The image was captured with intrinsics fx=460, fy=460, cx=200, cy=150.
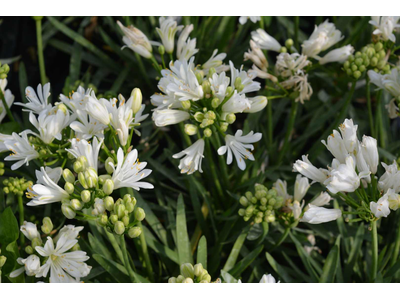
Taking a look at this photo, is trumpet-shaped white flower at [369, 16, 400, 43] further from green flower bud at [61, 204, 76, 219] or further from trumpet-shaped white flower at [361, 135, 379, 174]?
green flower bud at [61, 204, 76, 219]

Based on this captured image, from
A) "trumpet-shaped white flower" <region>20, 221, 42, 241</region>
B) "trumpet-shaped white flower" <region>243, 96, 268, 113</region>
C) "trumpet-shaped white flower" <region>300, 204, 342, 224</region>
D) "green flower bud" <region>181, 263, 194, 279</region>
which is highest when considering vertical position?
"trumpet-shaped white flower" <region>243, 96, 268, 113</region>

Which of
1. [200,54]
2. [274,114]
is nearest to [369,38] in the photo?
[274,114]

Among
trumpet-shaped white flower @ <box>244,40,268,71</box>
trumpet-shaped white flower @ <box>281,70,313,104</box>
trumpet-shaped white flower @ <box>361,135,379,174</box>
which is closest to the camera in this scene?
trumpet-shaped white flower @ <box>361,135,379,174</box>

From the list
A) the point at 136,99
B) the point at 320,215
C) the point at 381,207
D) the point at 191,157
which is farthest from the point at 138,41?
the point at 381,207

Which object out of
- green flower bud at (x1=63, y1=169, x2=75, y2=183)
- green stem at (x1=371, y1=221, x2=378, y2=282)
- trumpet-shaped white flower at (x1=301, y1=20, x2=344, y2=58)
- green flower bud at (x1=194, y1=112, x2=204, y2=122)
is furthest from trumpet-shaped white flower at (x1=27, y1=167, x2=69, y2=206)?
trumpet-shaped white flower at (x1=301, y1=20, x2=344, y2=58)

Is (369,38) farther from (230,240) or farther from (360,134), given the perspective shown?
(230,240)

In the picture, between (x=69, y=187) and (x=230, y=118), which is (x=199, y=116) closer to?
(x=230, y=118)

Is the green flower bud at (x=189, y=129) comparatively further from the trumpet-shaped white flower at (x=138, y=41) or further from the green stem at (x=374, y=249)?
the green stem at (x=374, y=249)
